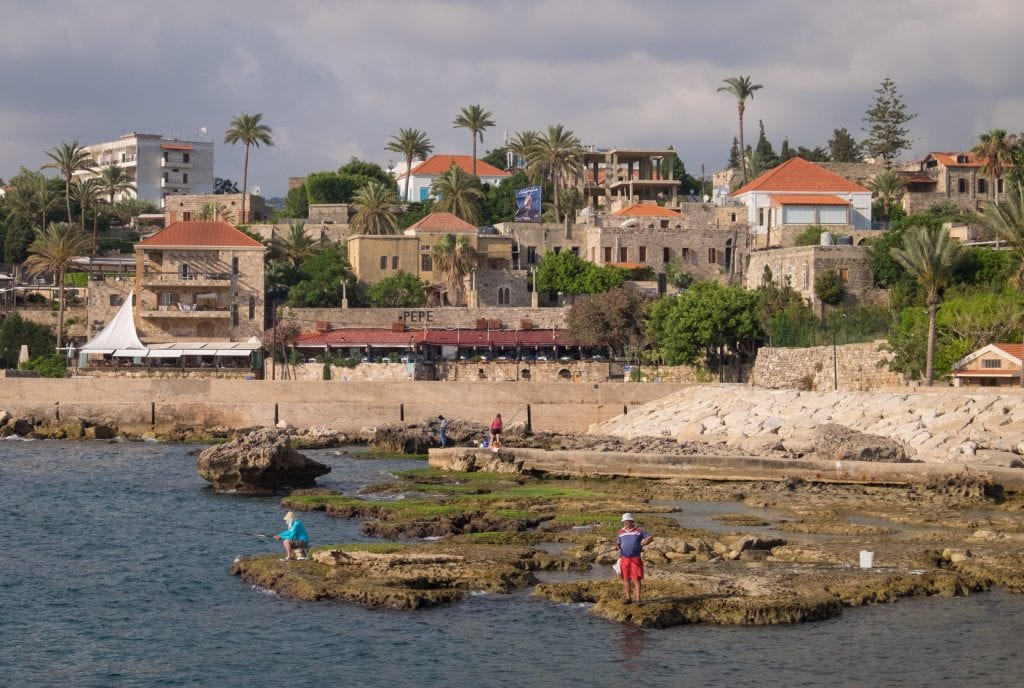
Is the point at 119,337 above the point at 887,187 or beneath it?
beneath

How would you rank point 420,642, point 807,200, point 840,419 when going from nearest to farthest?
point 420,642 → point 840,419 → point 807,200

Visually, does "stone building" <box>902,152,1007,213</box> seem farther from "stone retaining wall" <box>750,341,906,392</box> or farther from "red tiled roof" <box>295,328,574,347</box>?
"stone retaining wall" <box>750,341,906,392</box>

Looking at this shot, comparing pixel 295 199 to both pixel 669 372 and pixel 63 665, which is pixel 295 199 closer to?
pixel 669 372

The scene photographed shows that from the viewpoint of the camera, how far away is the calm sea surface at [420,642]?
21094mm

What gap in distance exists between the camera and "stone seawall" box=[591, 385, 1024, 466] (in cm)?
4219

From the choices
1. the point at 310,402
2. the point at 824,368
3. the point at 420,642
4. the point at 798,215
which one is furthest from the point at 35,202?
the point at 420,642

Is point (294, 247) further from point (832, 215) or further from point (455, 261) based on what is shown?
point (832, 215)

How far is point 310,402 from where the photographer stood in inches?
2292

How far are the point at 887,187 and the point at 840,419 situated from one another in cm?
5426

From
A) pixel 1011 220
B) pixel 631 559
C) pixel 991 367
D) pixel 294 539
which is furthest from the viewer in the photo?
pixel 1011 220

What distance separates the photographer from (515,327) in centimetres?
7794

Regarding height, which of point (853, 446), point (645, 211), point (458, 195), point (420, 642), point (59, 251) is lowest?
point (420, 642)

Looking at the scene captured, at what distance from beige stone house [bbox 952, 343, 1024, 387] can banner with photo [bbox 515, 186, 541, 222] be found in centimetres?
4278

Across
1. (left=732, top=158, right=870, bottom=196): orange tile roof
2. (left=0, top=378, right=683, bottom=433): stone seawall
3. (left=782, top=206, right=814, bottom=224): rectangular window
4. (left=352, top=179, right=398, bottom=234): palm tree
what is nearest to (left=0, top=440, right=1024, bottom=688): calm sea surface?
(left=0, top=378, right=683, bottom=433): stone seawall
